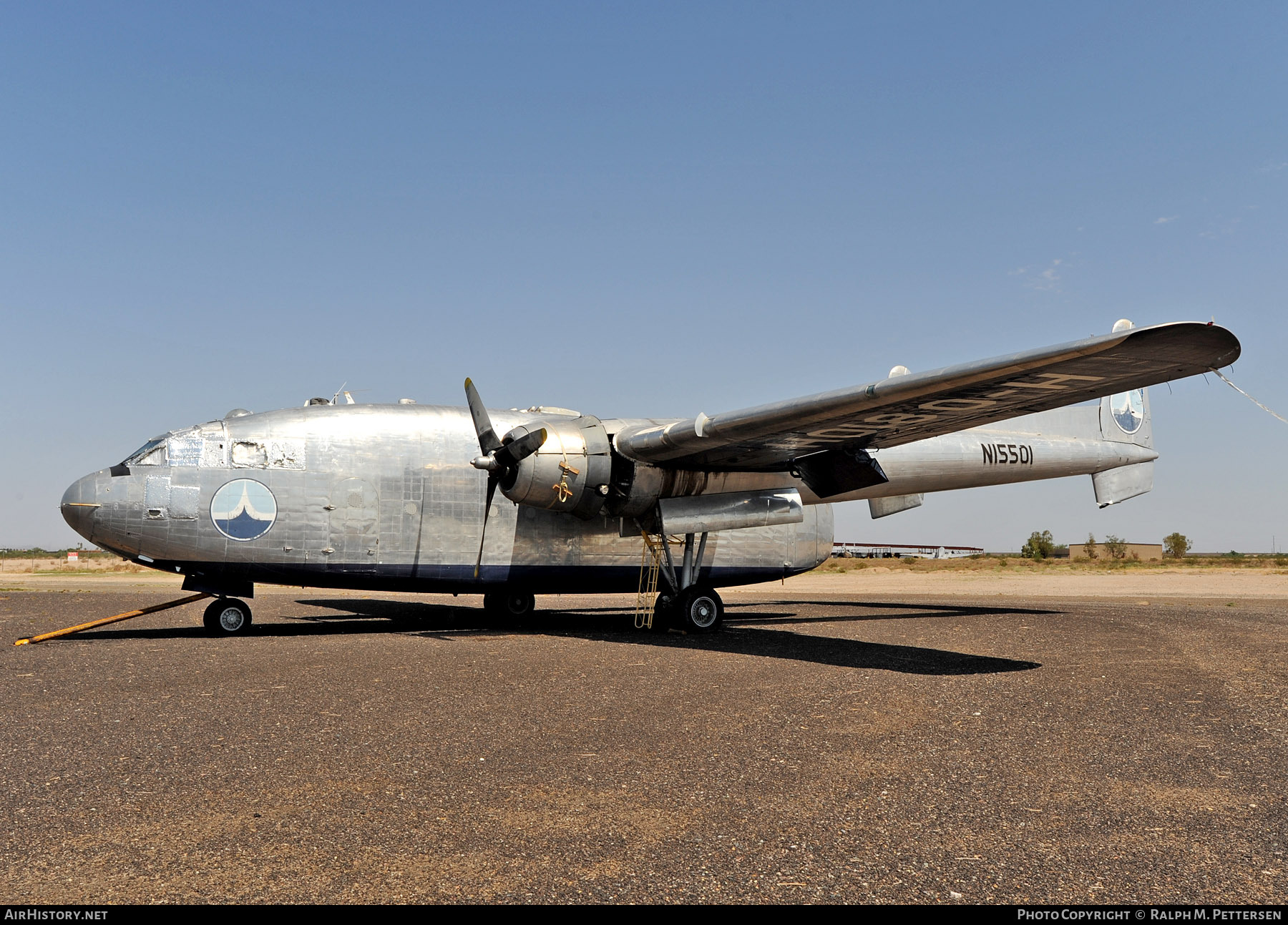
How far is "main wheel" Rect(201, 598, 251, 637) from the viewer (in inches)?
592

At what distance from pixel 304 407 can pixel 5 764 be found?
10801 mm

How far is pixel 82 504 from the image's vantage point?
47.0 ft

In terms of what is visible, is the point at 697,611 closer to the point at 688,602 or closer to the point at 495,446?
the point at 688,602

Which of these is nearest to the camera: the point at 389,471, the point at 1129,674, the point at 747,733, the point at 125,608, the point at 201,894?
the point at 201,894

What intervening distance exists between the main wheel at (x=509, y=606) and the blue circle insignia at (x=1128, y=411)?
16012 millimetres

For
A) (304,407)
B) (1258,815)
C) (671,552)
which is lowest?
(1258,815)

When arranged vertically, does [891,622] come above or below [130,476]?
below

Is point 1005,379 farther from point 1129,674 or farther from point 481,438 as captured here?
point 481,438

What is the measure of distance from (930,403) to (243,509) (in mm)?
11702

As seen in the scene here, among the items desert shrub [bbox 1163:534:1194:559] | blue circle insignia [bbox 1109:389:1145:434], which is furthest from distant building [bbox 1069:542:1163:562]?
blue circle insignia [bbox 1109:389:1145:434]

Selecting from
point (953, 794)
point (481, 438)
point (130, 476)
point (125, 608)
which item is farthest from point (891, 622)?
point (125, 608)

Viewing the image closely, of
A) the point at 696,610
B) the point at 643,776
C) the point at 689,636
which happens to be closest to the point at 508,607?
the point at 696,610

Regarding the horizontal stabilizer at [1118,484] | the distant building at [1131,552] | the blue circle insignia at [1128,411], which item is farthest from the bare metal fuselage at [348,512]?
the distant building at [1131,552]

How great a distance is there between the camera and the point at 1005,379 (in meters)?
10.7
